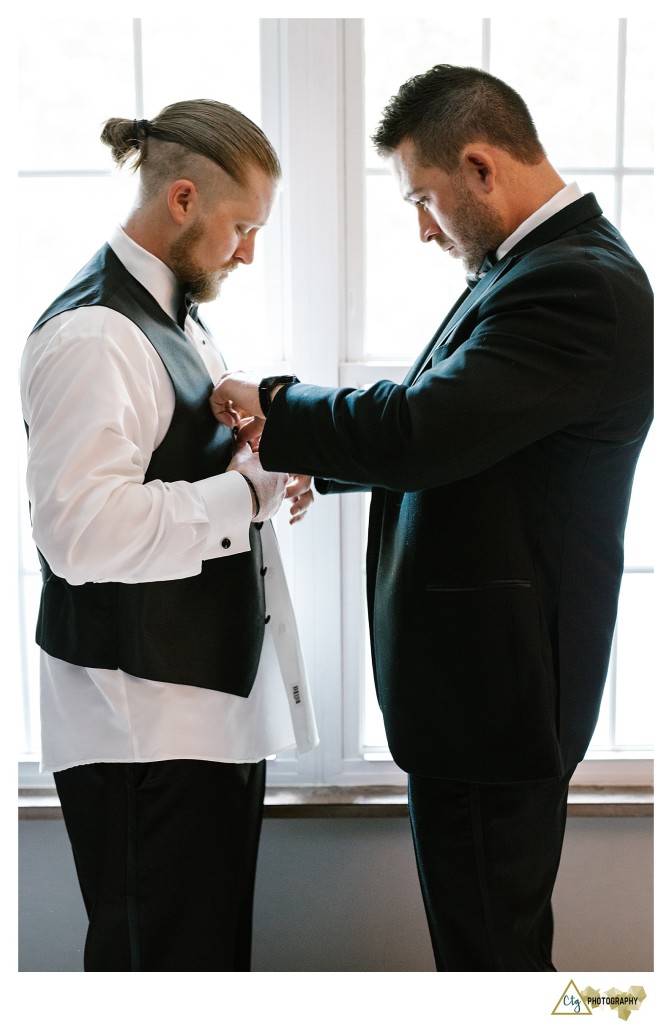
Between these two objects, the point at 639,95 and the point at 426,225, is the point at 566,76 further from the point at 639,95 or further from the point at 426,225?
the point at 426,225

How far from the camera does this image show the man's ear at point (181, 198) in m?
1.50

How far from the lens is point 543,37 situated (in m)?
2.01

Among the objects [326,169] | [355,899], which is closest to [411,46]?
[326,169]

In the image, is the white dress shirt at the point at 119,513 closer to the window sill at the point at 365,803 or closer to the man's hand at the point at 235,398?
the man's hand at the point at 235,398

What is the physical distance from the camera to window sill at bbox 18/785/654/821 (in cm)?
211

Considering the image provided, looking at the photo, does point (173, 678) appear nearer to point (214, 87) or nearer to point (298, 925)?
point (298, 925)

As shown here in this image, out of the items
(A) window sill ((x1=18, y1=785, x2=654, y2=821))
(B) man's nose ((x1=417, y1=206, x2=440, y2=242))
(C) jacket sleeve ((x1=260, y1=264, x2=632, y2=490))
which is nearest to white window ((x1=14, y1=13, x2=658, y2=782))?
(A) window sill ((x1=18, y1=785, x2=654, y2=821))

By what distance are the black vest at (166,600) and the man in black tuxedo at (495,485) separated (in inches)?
4.3

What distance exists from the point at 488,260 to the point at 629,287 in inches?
11.8

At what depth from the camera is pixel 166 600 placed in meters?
1.46

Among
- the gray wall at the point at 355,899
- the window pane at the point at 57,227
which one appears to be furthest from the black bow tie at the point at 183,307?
the gray wall at the point at 355,899

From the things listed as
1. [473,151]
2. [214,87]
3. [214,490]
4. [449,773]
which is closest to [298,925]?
[449,773]

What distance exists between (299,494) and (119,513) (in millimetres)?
526

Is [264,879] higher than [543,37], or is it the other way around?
[543,37]
